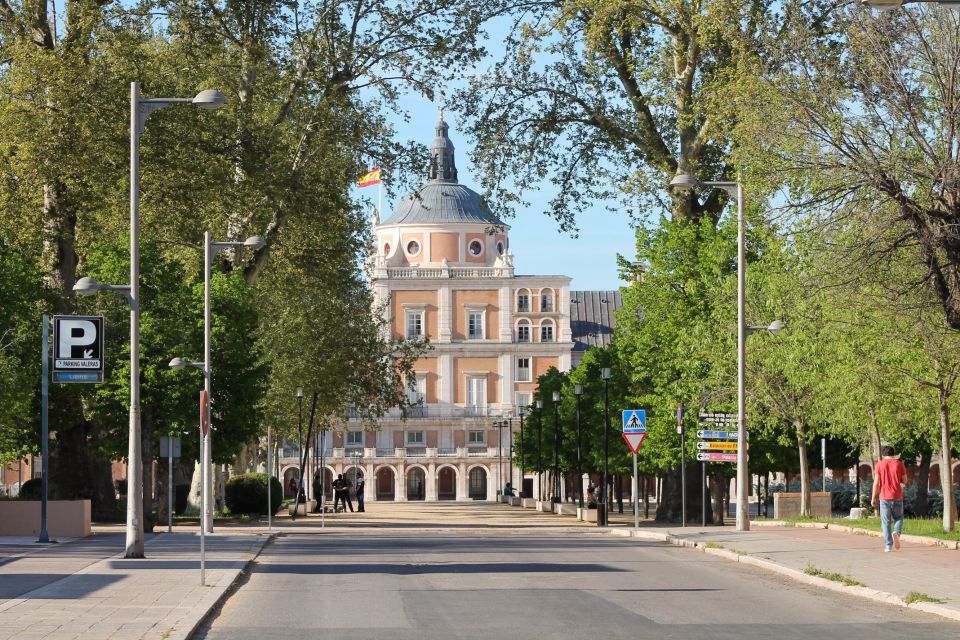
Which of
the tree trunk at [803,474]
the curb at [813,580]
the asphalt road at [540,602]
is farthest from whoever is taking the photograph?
the tree trunk at [803,474]

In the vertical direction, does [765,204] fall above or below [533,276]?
below

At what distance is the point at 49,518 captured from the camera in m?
32.8

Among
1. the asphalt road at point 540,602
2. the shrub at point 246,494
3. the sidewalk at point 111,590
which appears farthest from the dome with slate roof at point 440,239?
the asphalt road at point 540,602

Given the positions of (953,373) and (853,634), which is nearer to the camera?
(853,634)

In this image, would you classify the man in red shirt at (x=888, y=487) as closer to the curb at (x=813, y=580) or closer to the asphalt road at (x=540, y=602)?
the curb at (x=813, y=580)

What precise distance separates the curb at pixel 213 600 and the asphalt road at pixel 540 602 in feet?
0.44

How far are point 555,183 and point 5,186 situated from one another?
45.8 feet

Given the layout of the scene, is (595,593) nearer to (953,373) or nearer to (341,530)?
(953,373)

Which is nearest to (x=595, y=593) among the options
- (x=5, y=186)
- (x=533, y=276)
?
(x=5, y=186)

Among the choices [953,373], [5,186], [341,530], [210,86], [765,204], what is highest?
[210,86]

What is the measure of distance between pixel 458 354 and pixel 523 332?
6.67 meters

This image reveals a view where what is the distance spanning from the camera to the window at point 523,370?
141125mm

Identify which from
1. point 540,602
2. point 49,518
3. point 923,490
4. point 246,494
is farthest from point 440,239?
point 540,602

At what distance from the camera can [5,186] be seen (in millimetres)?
36188
